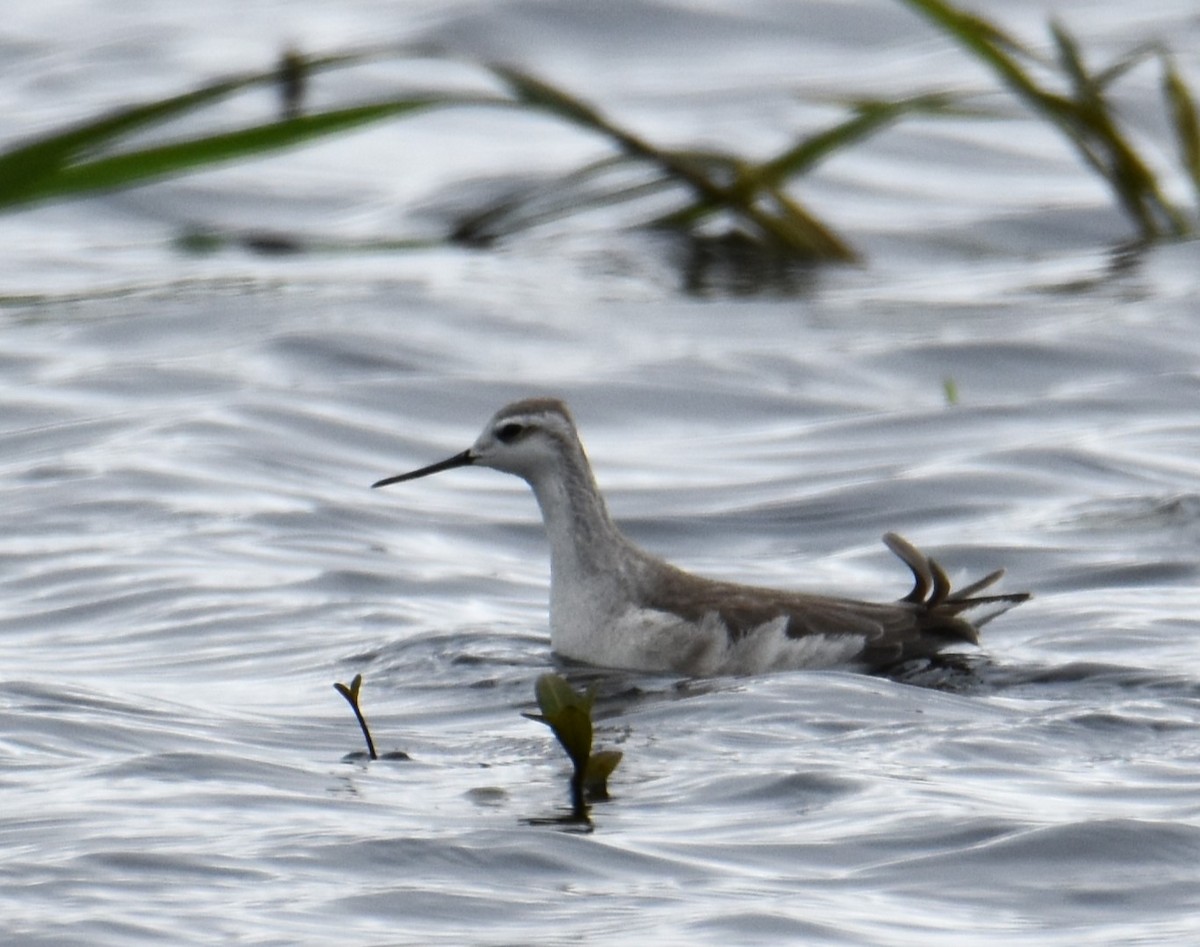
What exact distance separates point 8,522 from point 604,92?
1203cm

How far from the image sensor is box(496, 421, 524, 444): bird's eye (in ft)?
33.2

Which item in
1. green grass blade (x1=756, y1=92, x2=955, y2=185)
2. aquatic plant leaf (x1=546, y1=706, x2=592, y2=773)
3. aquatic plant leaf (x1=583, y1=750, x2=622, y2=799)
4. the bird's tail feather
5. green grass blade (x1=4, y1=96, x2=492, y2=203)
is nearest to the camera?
aquatic plant leaf (x1=546, y1=706, x2=592, y2=773)

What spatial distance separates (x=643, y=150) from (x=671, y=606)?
17.2 feet

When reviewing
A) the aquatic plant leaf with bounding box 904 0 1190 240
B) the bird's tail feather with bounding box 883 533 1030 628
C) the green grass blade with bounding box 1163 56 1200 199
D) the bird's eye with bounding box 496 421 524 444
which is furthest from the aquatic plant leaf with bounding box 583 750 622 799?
the green grass blade with bounding box 1163 56 1200 199

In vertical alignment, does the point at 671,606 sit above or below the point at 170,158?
below

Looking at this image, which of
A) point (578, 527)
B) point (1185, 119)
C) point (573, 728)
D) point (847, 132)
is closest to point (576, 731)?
point (573, 728)

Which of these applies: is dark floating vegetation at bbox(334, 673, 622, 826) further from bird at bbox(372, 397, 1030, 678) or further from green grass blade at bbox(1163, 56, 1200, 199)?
green grass blade at bbox(1163, 56, 1200, 199)

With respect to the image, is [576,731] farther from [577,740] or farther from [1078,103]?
[1078,103]

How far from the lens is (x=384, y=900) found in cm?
635

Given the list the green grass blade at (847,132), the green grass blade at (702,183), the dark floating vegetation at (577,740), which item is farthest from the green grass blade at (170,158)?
the green grass blade at (847,132)

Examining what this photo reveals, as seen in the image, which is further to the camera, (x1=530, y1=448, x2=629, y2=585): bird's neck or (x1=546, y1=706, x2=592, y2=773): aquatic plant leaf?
(x1=530, y1=448, x2=629, y2=585): bird's neck

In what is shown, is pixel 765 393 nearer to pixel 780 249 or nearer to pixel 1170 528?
pixel 780 249

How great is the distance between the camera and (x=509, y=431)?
10.1 meters

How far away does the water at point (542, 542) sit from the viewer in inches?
259
